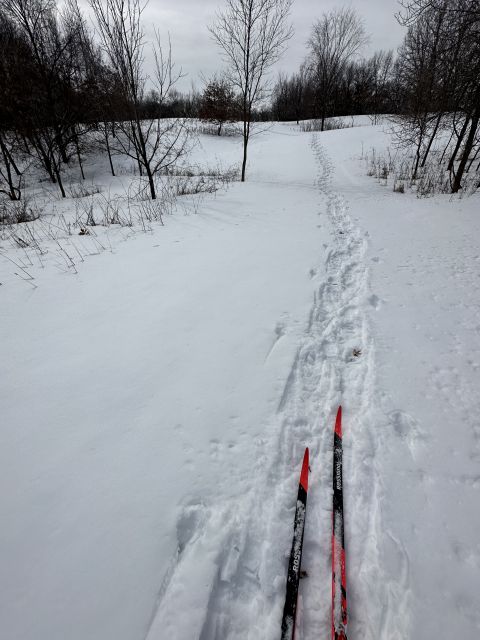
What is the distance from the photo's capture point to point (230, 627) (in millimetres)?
1257

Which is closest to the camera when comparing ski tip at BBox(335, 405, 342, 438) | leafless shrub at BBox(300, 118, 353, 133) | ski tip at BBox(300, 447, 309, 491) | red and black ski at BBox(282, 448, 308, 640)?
red and black ski at BBox(282, 448, 308, 640)

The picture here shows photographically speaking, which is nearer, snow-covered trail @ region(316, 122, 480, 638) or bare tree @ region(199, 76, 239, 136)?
snow-covered trail @ region(316, 122, 480, 638)

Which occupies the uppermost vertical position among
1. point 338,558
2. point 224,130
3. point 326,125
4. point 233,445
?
point 326,125

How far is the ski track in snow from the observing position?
4.15 ft

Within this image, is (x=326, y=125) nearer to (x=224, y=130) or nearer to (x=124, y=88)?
(x=224, y=130)

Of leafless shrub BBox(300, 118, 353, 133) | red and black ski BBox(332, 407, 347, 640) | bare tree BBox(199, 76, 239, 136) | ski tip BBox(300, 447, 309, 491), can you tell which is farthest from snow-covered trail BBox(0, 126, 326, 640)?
leafless shrub BBox(300, 118, 353, 133)

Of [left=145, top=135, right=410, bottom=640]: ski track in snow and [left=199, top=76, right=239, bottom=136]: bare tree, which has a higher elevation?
[left=199, top=76, right=239, bottom=136]: bare tree

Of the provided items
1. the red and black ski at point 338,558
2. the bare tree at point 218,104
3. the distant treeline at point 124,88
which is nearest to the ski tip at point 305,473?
the red and black ski at point 338,558

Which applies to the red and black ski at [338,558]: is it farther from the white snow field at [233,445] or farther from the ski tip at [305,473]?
the ski tip at [305,473]

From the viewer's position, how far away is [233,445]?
1937mm

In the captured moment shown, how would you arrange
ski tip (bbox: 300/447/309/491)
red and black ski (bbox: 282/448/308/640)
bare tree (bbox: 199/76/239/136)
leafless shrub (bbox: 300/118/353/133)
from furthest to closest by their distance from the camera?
leafless shrub (bbox: 300/118/353/133) < bare tree (bbox: 199/76/239/136) < ski tip (bbox: 300/447/309/491) < red and black ski (bbox: 282/448/308/640)

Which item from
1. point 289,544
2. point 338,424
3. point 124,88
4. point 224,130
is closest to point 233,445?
point 289,544

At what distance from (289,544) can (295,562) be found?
0.09 m

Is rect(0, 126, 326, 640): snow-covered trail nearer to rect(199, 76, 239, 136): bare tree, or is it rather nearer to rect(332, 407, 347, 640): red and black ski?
rect(332, 407, 347, 640): red and black ski
